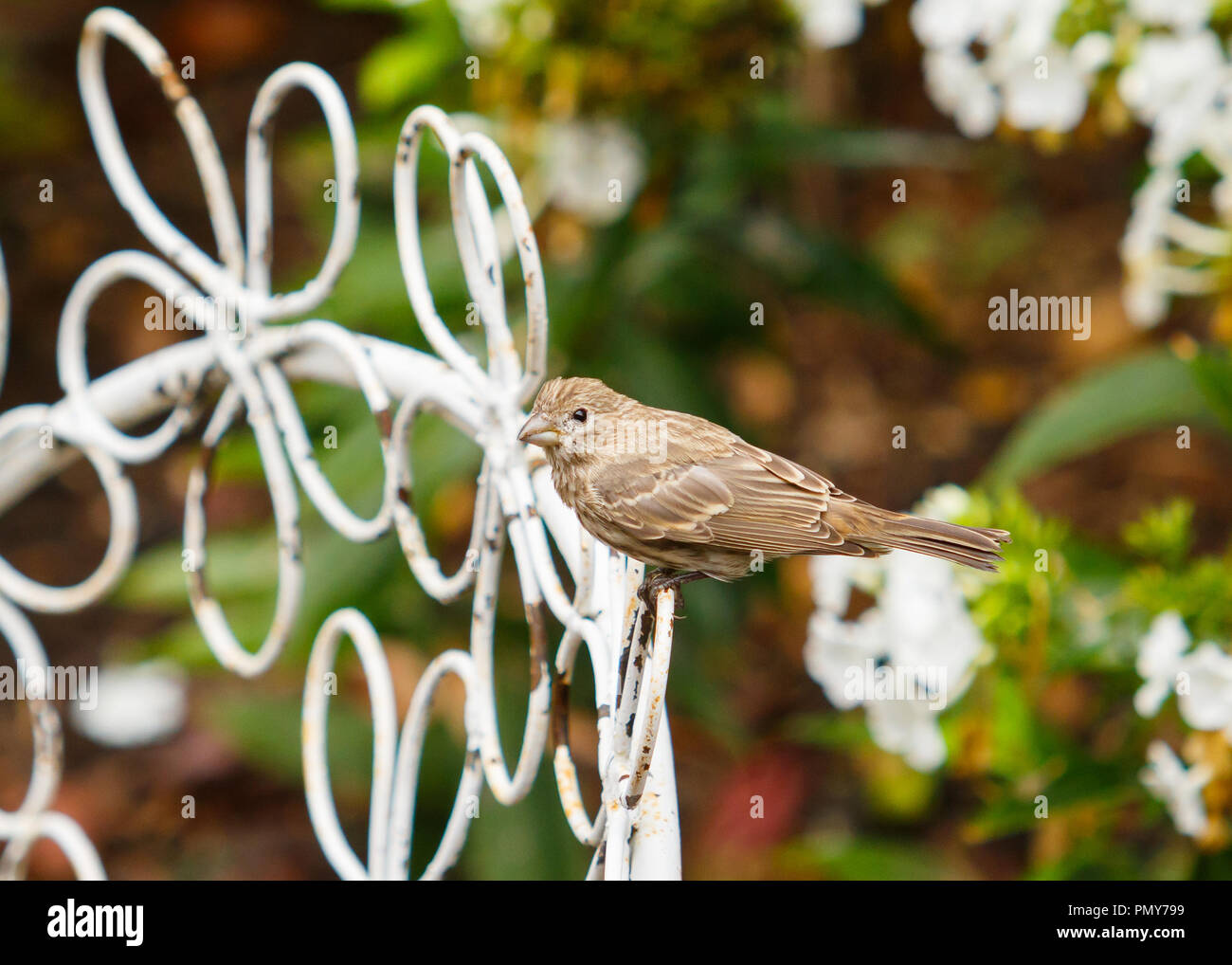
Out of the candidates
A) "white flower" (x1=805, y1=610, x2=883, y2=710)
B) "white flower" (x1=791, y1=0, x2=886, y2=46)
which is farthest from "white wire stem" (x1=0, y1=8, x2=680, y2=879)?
"white flower" (x1=791, y1=0, x2=886, y2=46)

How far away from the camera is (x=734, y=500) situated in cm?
106

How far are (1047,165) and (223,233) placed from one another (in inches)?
117

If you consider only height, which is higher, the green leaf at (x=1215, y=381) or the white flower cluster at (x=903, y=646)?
the green leaf at (x=1215, y=381)

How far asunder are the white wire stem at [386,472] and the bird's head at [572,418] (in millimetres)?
22

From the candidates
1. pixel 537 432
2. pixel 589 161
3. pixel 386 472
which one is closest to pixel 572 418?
pixel 537 432

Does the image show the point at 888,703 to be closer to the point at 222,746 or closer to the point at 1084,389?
the point at 1084,389

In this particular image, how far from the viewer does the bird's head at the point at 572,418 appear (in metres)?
0.95

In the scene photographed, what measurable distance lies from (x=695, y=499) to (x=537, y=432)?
174 mm

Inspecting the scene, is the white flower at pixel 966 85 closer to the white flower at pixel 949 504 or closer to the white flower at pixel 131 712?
the white flower at pixel 949 504

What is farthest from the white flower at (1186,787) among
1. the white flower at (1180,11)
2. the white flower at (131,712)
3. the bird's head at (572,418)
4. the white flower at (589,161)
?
the white flower at (131,712)

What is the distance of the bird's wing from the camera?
1006 millimetres

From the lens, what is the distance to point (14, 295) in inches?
147

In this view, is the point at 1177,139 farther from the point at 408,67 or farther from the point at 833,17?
the point at 408,67

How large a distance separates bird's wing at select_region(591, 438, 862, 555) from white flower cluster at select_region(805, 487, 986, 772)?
0.22m
